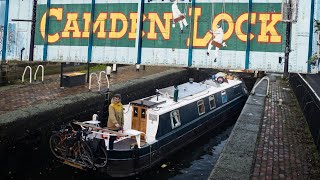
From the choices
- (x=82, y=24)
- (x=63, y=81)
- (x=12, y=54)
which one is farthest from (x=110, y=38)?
(x=63, y=81)

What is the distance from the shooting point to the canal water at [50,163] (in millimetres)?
11195

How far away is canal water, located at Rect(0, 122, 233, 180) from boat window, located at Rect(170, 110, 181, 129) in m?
1.56

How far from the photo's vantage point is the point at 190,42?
14.6 feet

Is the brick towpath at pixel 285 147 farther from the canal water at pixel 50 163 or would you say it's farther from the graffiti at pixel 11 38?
the graffiti at pixel 11 38

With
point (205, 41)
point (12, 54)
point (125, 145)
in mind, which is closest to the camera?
point (205, 41)

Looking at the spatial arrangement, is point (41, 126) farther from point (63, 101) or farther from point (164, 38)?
point (164, 38)

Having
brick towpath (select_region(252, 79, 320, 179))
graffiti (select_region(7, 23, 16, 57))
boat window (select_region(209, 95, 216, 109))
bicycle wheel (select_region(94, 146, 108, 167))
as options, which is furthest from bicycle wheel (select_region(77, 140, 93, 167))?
boat window (select_region(209, 95, 216, 109))

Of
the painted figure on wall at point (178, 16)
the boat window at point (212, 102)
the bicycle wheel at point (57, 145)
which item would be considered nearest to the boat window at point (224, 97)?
the boat window at point (212, 102)

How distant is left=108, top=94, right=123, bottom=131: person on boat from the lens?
11961 mm

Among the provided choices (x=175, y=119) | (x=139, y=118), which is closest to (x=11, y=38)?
(x=139, y=118)

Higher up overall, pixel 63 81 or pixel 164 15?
pixel 164 15

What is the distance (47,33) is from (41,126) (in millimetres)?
8318

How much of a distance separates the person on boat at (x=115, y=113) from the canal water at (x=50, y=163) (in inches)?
Result: 87.7

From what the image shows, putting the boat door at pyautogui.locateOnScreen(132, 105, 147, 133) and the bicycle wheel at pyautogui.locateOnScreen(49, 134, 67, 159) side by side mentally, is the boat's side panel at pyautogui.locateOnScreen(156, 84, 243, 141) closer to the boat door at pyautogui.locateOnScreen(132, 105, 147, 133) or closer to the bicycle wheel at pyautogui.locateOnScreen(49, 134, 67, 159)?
the boat door at pyautogui.locateOnScreen(132, 105, 147, 133)
